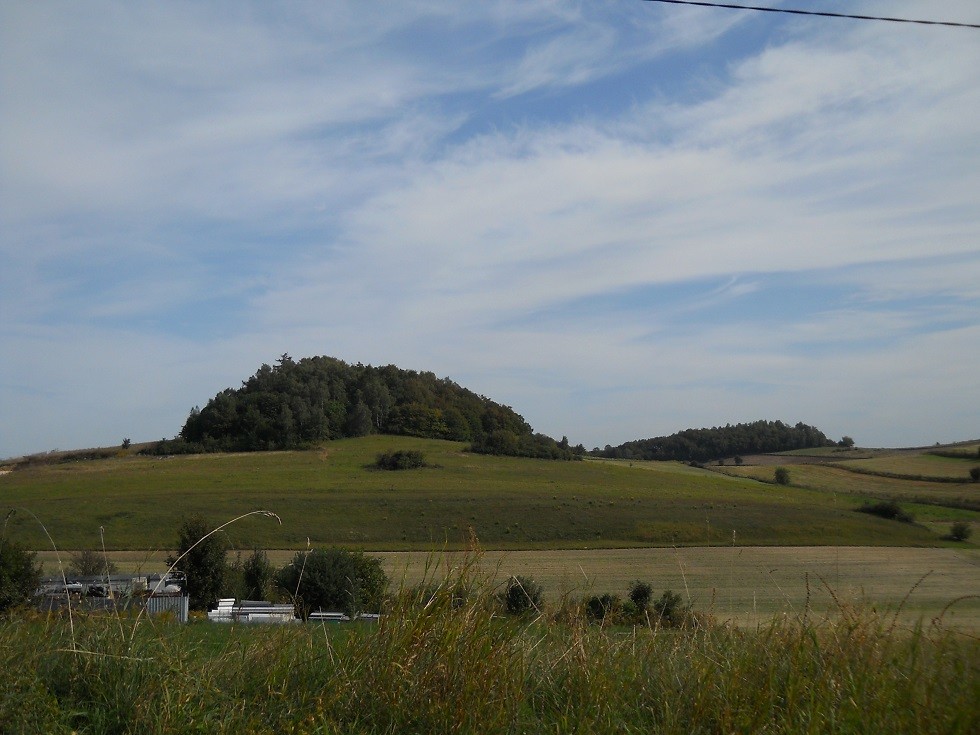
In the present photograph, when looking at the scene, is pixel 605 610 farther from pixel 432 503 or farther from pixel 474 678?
pixel 432 503

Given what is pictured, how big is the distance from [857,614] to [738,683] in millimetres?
949

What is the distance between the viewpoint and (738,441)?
3521 inches

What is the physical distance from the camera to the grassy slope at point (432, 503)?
125ft

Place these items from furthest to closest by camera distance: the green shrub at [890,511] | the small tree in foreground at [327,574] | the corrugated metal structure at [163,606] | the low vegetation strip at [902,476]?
the low vegetation strip at [902,476]
the green shrub at [890,511]
the small tree in foreground at [327,574]
the corrugated metal structure at [163,606]

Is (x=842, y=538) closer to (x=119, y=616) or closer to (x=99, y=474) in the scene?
(x=119, y=616)

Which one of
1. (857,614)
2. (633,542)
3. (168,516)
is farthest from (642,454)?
(857,614)

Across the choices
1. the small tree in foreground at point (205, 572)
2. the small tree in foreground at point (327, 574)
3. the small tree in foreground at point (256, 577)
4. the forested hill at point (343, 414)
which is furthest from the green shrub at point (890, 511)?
the forested hill at point (343, 414)

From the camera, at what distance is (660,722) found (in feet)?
13.0

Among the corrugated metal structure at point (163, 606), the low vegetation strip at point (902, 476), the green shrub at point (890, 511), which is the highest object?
the corrugated metal structure at point (163, 606)

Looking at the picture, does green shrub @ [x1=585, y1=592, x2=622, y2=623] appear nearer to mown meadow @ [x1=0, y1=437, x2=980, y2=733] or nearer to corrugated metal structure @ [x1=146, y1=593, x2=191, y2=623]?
mown meadow @ [x1=0, y1=437, x2=980, y2=733]

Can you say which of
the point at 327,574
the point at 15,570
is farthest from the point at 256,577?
the point at 327,574

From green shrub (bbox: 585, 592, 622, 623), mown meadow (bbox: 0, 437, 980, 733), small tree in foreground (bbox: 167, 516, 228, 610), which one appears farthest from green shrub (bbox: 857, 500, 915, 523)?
mown meadow (bbox: 0, 437, 980, 733)

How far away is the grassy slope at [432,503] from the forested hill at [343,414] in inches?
293

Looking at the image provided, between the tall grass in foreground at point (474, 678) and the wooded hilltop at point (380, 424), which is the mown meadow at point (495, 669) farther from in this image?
the wooded hilltop at point (380, 424)
